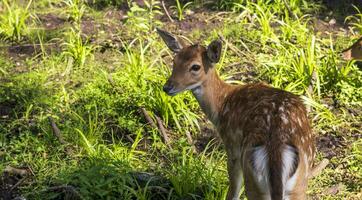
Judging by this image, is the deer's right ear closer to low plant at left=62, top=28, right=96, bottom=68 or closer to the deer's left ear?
the deer's left ear

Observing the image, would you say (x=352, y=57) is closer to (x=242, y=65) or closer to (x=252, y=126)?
(x=242, y=65)

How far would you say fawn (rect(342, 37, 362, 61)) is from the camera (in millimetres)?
6969

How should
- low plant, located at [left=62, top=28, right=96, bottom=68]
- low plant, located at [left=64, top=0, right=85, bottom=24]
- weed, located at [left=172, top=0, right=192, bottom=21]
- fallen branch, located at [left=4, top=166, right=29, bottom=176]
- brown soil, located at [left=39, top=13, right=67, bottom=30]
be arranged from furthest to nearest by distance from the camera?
weed, located at [left=172, top=0, right=192, bottom=21]
brown soil, located at [left=39, top=13, right=67, bottom=30]
low plant, located at [left=64, top=0, right=85, bottom=24]
low plant, located at [left=62, top=28, right=96, bottom=68]
fallen branch, located at [left=4, top=166, right=29, bottom=176]

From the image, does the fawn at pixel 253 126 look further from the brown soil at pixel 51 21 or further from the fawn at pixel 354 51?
the brown soil at pixel 51 21

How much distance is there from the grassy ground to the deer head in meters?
0.64

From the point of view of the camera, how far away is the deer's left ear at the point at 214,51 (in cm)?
503

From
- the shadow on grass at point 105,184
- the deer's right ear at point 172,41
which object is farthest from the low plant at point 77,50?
the shadow on grass at point 105,184

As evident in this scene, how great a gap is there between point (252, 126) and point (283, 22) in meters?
3.53

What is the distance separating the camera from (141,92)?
637cm

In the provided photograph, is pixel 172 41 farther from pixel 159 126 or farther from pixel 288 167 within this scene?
pixel 288 167

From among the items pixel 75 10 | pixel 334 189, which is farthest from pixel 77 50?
pixel 334 189

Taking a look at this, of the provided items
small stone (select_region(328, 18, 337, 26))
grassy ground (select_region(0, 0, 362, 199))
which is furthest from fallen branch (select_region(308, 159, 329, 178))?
small stone (select_region(328, 18, 337, 26))

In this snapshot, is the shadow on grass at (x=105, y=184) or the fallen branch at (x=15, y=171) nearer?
the shadow on grass at (x=105, y=184)

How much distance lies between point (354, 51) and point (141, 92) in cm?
237
